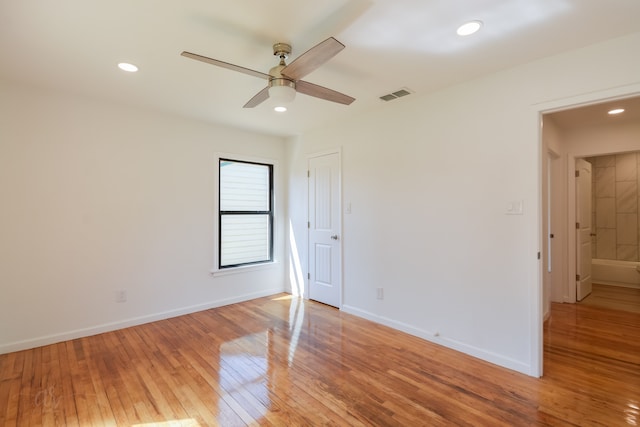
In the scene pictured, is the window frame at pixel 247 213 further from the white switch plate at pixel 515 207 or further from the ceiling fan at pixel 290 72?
the white switch plate at pixel 515 207

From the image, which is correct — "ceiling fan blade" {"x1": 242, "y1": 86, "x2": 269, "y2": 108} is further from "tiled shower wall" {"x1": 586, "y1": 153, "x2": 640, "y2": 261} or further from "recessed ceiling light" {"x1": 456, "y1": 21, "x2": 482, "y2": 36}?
"tiled shower wall" {"x1": 586, "y1": 153, "x2": 640, "y2": 261}

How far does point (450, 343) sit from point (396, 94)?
253cm

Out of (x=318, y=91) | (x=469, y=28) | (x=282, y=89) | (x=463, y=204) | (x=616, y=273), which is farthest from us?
(x=616, y=273)

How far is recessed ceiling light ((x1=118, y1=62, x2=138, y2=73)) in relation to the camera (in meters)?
2.48

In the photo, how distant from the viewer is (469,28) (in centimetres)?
200

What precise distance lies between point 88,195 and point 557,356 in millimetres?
4850

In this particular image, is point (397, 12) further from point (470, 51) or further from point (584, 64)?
point (584, 64)

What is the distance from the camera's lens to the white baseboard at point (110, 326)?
9.44ft

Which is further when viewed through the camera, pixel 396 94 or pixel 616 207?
pixel 616 207

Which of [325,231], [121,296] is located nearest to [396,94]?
[325,231]

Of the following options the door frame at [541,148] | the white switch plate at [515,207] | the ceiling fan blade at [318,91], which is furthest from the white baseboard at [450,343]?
the ceiling fan blade at [318,91]

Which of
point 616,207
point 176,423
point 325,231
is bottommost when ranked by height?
point 176,423

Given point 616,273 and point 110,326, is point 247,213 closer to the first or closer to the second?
point 110,326

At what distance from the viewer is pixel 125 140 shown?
3.46 m
